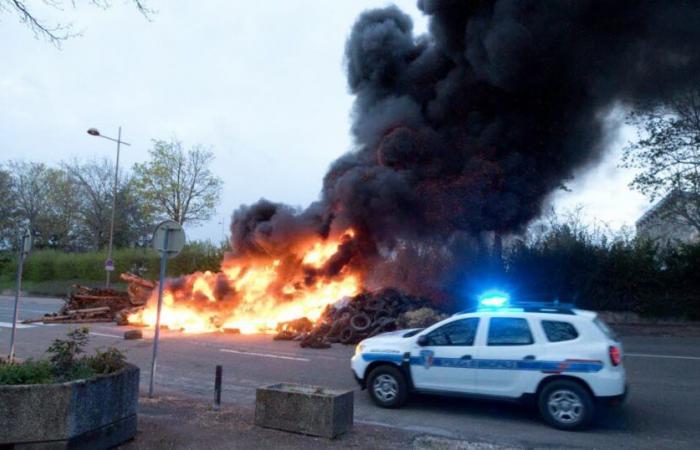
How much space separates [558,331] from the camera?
7574 mm

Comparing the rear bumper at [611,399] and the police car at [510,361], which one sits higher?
the police car at [510,361]

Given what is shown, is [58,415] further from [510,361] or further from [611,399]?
[611,399]

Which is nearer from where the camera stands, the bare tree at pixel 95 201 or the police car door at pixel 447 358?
the police car door at pixel 447 358

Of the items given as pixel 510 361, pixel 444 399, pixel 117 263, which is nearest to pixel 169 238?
pixel 444 399

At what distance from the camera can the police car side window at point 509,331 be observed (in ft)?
25.2

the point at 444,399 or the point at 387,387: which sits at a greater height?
the point at 387,387

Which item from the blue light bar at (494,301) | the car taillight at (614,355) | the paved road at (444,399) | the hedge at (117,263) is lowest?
the paved road at (444,399)

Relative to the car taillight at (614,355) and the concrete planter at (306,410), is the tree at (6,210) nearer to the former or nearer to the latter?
the concrete planter at (306,410)

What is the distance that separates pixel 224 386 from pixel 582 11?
55.2ft

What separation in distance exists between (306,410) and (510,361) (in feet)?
8.97

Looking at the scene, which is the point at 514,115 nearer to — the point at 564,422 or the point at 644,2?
the point at 644,2

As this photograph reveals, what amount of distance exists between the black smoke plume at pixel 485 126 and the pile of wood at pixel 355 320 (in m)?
3.66

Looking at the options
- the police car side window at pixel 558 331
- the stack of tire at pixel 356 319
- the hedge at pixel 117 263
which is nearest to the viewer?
the police car side window at pixel 558 331

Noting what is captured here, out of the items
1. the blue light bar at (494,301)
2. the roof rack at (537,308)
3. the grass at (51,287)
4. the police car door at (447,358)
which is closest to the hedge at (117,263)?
the grass at (51,287)
